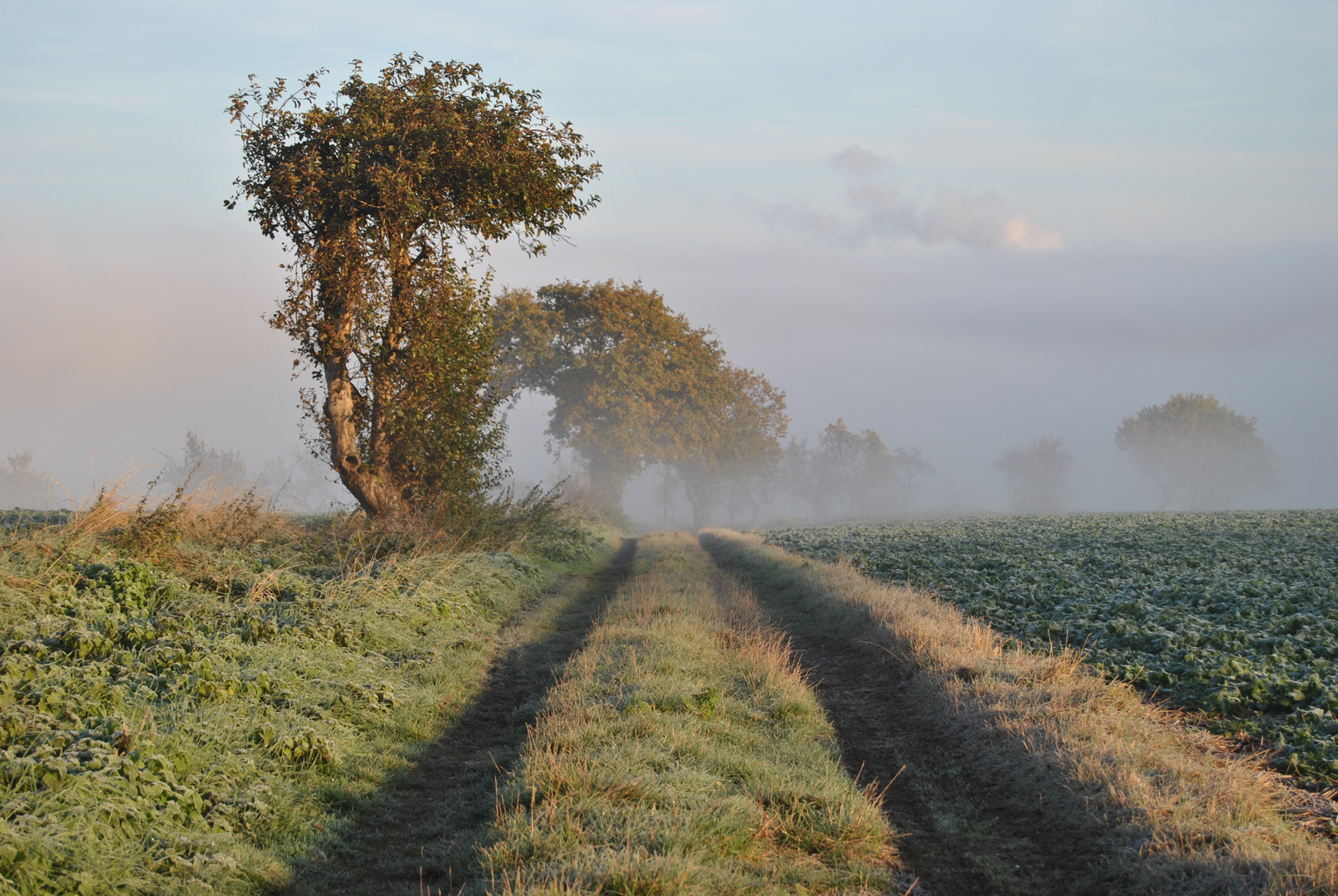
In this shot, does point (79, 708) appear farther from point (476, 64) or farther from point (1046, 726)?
point (476, 64)

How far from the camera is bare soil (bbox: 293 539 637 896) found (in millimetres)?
4797

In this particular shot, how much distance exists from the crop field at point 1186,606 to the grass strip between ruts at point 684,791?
13.0ft

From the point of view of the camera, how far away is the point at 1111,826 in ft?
16.6

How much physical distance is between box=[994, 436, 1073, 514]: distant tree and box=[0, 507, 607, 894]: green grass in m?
114

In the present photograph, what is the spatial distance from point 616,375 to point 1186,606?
3704 cm

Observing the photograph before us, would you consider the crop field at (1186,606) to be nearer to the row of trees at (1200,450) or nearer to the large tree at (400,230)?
the large tree at (400,230)

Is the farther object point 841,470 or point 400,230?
point 841,470

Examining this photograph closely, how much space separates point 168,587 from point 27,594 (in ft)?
4.28

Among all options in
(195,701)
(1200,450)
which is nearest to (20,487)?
(195,701)

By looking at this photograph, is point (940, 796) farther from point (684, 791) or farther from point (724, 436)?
point (724, 436)

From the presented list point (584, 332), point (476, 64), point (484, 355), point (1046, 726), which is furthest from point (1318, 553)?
point (584, 332)

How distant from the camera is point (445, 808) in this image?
5.81 meters

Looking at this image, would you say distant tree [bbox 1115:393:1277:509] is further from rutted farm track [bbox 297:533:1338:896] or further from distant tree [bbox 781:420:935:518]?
rutted farm track [bbox 297:533:1338:896]

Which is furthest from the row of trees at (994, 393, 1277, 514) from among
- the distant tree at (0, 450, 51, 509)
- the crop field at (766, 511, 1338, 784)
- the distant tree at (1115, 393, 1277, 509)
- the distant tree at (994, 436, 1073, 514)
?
the distant tree at (0, 450, 51, 509)
